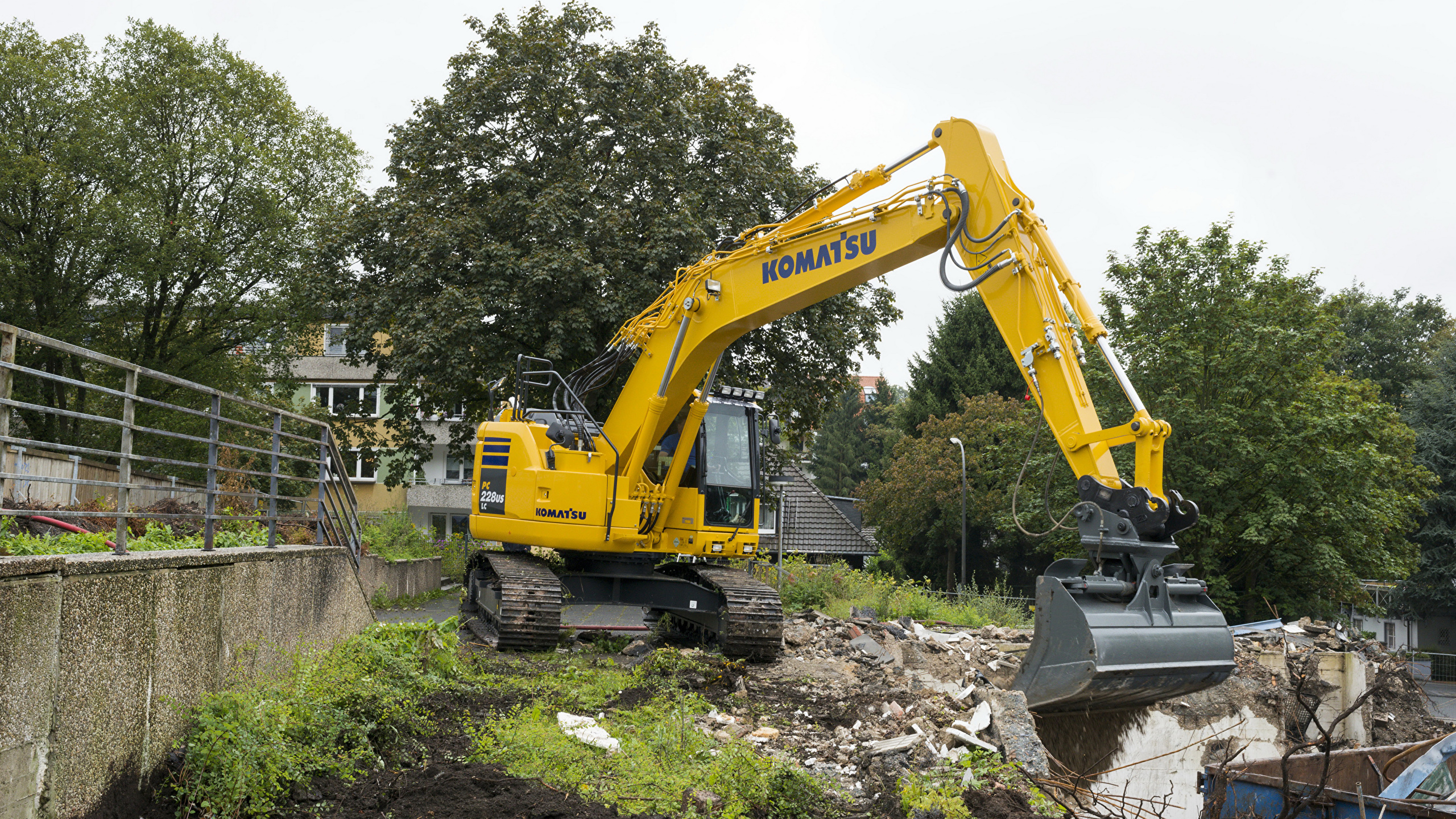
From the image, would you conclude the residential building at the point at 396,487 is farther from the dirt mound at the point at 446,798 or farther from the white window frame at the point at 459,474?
the dirt mound at the point at 446,798

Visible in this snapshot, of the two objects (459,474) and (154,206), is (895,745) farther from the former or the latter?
(459,474)

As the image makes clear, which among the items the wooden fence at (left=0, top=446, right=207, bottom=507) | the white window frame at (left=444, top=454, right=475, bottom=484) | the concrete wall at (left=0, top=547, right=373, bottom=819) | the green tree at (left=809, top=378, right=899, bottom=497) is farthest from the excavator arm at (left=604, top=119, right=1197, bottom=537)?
the green tree at (left=809, top=378, right=899, bottom=497)

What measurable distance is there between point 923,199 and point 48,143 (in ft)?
80.1

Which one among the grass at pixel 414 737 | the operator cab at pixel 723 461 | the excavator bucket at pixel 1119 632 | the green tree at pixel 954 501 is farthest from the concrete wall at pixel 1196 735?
the green tree at pixel 954 501

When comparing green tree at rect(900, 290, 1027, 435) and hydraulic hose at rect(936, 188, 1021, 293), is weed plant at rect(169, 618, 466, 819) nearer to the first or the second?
hydraulic hose at rect(936, 188, 1021, 293)

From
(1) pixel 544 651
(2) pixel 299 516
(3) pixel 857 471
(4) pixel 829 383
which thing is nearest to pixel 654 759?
(2) pixel 299 516

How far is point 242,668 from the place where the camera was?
610 cm

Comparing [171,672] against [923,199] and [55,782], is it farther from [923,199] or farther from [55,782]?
[923,199]

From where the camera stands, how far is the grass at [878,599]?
52.1 feet

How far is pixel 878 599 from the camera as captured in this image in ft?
53.7

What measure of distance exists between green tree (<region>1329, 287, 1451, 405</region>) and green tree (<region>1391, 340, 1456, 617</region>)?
26.7 feet

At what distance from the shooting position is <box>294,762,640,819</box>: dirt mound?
201 inches

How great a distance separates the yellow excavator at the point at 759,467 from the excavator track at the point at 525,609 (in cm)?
2

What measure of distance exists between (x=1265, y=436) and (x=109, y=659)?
26.1 m
